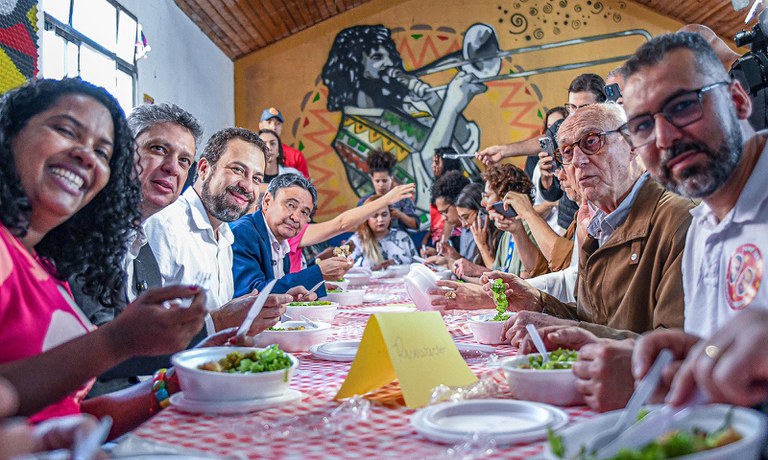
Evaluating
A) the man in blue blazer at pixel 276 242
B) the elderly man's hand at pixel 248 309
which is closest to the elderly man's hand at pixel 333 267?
the man in blue blazer at pixel 276 242

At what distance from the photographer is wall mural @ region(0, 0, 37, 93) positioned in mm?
3119

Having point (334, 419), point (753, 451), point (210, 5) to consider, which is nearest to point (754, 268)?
point (753, 451)

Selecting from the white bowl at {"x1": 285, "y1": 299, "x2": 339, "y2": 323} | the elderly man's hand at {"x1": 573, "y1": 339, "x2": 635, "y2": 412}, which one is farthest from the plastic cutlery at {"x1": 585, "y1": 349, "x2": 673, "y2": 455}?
the white bowl at {"x1": 285, "y1": 299, "x2": 339, "y2": 323}

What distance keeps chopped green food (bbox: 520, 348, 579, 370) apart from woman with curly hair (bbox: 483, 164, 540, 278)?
243cm

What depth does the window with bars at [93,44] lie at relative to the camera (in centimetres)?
411

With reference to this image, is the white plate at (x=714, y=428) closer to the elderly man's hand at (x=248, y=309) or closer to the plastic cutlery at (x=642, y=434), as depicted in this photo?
the plastic cutlery at (x=642, y=434)

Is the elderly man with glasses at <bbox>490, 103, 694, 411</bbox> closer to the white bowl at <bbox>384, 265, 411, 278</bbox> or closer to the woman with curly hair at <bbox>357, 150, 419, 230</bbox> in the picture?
the white bowl at <bbox>384, 265, 411, 278</bbox>

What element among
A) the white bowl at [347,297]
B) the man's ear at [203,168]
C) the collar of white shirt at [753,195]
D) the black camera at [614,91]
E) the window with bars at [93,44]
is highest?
the window with bars at [93,44]

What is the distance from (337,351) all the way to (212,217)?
1.55m

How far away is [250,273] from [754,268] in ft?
7.77

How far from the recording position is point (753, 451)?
631 millimetres

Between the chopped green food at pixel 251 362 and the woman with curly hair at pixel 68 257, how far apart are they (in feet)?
0.32

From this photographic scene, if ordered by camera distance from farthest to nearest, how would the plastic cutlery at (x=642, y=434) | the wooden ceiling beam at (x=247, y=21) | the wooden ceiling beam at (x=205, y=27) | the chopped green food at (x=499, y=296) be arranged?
the wooden ceiling beam at (x=247, y=21)
the wooden ceiling beam at (x=205, y=27)
the chopped green food at (x=499, y=296)
the plastic cutlery at (x=642, y=434)

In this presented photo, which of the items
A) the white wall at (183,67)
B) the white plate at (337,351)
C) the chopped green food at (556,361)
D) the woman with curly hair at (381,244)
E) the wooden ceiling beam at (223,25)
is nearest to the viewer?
the chopped green food at (556,361)
